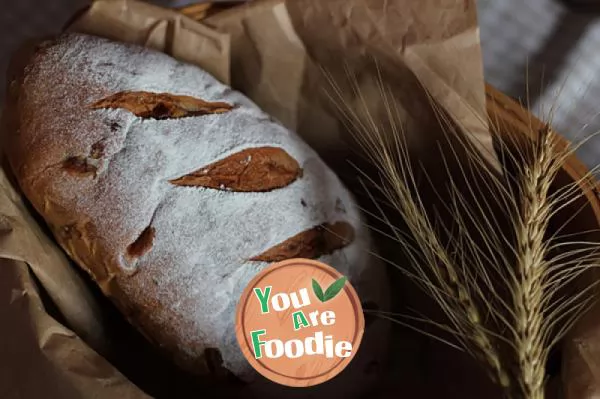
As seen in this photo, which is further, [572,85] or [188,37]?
[572,85]

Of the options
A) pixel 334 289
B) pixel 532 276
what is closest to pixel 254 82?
pixel 334 289

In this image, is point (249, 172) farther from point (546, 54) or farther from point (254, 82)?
point (546, 54)

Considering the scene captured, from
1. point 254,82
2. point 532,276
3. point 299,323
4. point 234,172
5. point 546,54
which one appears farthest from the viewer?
point 546,54

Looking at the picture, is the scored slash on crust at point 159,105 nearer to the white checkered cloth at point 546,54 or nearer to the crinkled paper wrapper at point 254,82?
the crinkled paper wrapper at point 254,82

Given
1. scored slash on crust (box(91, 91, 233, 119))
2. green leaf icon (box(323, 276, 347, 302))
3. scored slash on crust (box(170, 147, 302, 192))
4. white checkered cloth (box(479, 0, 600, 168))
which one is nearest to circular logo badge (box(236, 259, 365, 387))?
green leaf icon (box(323, 276, 347, 302))

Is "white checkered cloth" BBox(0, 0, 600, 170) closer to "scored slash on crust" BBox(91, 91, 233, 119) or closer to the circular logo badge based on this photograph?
"scored slash on crust" BBox(91, 91, 233, 119)

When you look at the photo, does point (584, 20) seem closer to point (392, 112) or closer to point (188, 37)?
point (392, 112)

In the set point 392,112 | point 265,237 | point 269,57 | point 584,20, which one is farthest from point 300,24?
point 584,20
